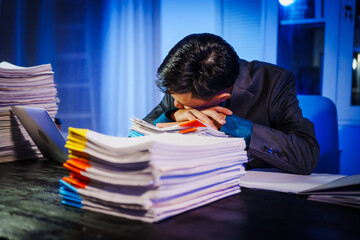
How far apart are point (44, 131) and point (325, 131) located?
118cm

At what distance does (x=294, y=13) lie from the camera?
3256 millimetres

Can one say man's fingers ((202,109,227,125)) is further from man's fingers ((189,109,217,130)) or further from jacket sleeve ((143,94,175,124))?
jacket sleeve ((143,94,175,124))

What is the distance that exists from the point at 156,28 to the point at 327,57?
1.69m

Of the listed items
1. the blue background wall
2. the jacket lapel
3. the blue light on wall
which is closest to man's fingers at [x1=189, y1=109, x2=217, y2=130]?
the jacket lapel

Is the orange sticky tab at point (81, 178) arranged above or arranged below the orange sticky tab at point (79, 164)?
below

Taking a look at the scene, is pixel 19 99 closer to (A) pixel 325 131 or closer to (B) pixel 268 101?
(B) pixel 268 101

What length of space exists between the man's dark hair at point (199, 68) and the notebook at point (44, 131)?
395 millimetres

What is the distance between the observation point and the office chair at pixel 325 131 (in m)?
1.60

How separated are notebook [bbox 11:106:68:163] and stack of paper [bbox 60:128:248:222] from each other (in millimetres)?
473

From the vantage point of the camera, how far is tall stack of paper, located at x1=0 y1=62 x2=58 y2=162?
1.30 meters

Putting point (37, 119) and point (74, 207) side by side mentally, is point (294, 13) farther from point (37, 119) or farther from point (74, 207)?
point (74, 207)

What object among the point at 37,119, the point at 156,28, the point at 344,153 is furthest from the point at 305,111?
the point at 156,28

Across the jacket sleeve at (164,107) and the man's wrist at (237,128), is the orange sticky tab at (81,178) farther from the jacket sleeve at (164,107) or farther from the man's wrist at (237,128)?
the jacket sleeve at (164,107)

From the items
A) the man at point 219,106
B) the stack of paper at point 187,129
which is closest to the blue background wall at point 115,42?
the man at point 219,106
